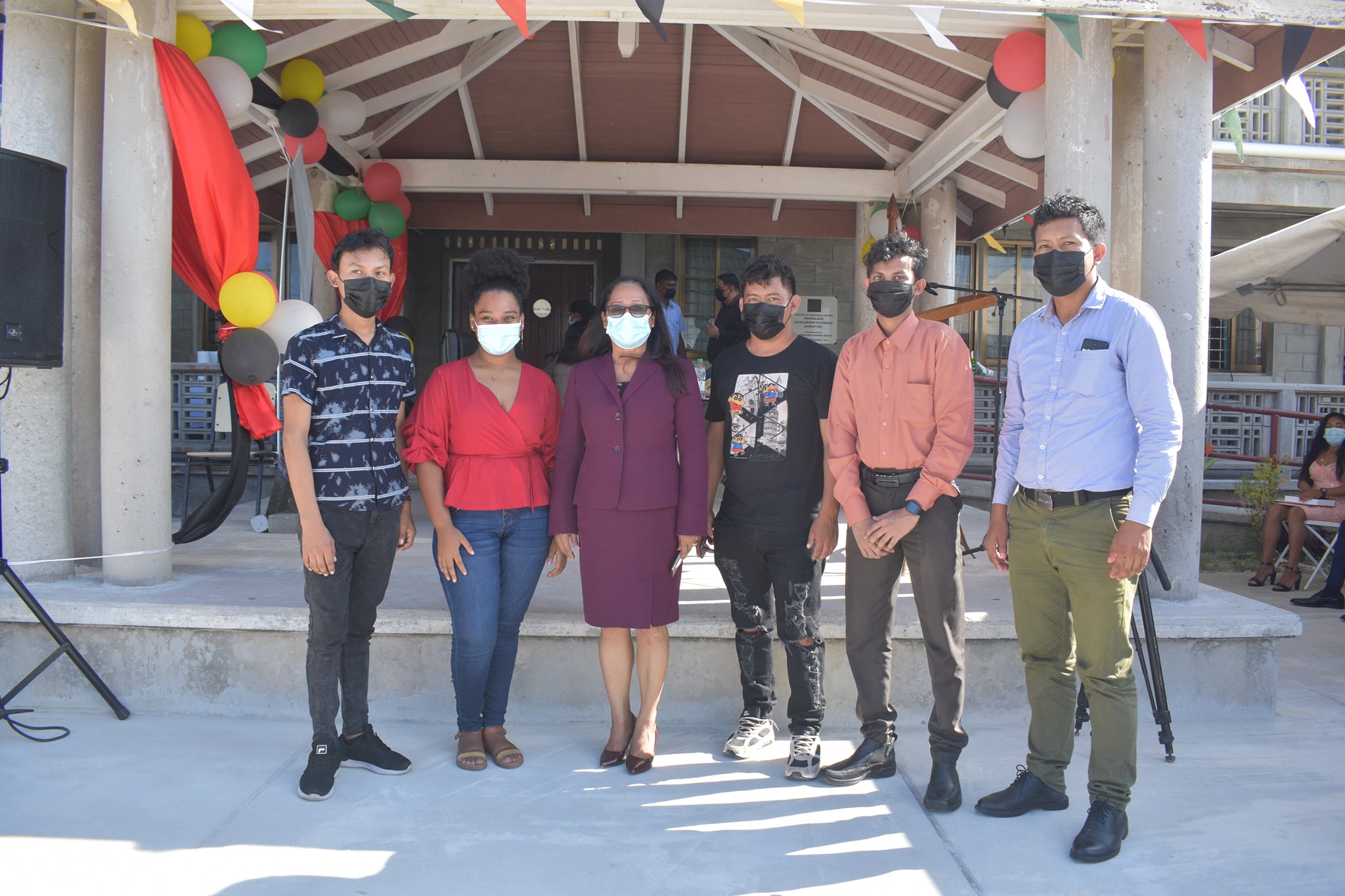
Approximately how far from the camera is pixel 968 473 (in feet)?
31.0

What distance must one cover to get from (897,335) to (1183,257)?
1.99m

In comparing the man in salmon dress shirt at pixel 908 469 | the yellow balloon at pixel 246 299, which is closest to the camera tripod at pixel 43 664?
the yellow balloon at pixel 246 299

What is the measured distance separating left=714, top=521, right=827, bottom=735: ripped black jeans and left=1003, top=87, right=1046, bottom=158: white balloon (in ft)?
9.06

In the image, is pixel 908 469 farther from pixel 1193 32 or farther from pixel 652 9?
pixel 1193 32

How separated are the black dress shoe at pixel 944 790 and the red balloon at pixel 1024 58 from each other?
3.26 metres

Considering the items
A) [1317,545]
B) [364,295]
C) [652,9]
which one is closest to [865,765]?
[364,295]

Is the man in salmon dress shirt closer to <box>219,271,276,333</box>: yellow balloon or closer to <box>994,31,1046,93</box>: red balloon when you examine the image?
<box>994,31,1046,93</box>: red balloon

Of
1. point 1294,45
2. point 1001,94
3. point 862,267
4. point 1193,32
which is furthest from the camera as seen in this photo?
point 862,267

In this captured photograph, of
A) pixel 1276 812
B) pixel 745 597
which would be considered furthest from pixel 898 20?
pixel 1276 812

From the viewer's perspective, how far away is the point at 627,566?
3.29 meters

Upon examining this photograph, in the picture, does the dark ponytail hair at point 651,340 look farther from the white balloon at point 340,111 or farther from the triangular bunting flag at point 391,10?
the white balloon at point 340,111

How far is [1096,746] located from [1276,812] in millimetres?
810

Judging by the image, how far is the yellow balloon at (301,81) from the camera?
248 inches

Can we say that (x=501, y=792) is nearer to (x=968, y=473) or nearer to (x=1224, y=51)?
(x=1224, y=51)
